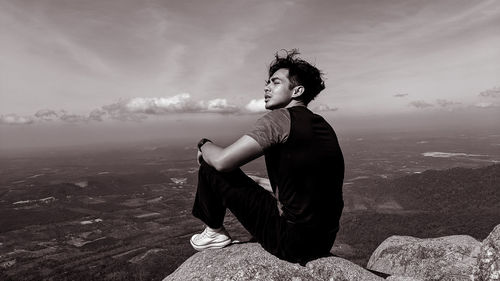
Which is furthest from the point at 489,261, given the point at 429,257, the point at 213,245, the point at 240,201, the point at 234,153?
the point at 429,257

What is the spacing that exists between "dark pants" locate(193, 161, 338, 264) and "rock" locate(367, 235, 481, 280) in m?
9.09

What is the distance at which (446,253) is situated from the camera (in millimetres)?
15422

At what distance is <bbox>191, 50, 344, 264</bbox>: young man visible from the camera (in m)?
5.00

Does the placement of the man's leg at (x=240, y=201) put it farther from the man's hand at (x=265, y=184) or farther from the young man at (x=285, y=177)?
the man's hand at (x=265, y=184)

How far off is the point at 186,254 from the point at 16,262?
7484 centimetres

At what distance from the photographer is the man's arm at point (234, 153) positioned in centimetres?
489

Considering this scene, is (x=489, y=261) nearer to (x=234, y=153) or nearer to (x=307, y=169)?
(x=307, y=169)

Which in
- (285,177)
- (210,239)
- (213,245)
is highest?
(285,177)

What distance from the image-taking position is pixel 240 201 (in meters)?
6.14

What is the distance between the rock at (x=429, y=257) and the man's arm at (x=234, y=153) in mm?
11283

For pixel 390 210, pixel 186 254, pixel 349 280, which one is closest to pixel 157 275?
pixel 186 254

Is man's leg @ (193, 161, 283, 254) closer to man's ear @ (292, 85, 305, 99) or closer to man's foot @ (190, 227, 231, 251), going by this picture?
man's foot @ (190, 227, 231, 251)

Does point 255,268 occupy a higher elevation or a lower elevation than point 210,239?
lower

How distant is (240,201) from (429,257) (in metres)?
14.2
